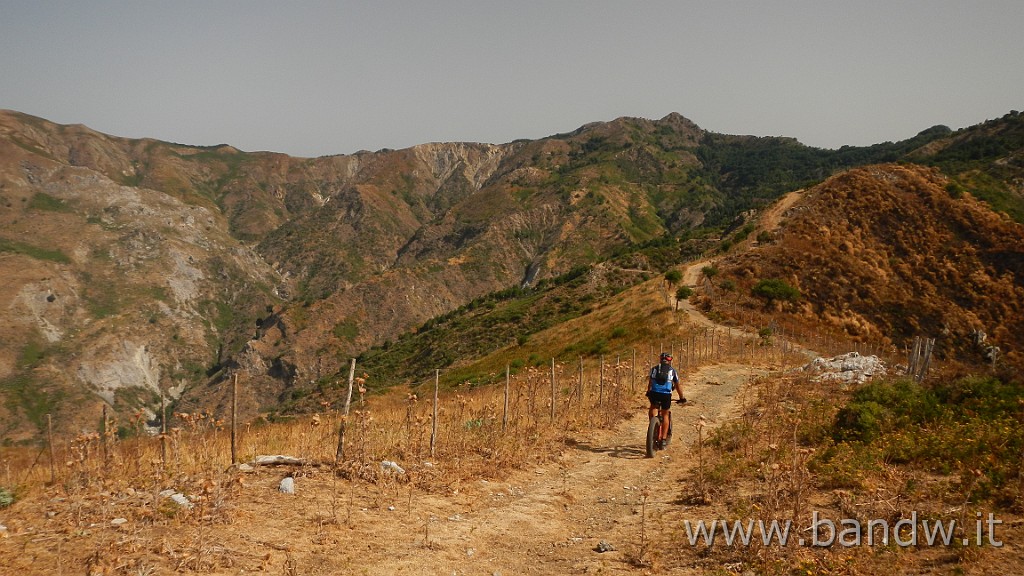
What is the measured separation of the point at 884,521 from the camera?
20.9 ft

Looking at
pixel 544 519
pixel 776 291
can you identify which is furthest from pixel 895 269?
pixel 544 519

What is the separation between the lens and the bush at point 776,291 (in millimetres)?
43812

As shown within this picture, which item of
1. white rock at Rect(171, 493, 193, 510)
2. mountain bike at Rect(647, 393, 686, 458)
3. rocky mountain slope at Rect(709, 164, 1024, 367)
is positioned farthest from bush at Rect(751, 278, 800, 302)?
white rock at Rect(171, 493, 193, 510)

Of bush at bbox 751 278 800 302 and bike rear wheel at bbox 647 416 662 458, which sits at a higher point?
bush at bbox 751 278 800 302

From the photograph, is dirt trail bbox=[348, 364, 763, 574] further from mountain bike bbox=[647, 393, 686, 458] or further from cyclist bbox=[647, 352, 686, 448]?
cyclist bbox=[647, 352, 686, 448]

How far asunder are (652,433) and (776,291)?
37.9 meters

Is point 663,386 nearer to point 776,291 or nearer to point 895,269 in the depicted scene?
point 776,291

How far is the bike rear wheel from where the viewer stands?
1121 centimetres

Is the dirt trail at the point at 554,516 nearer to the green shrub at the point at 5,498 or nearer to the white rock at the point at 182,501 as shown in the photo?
the white rock at the point at 182,501

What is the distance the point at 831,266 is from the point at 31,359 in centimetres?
15922

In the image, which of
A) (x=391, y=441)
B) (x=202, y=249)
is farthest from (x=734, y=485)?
(x=202, y=249)

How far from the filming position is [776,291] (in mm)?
43844

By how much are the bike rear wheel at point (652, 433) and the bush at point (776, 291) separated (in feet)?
121

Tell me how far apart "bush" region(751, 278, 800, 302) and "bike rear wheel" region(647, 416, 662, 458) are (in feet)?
121
